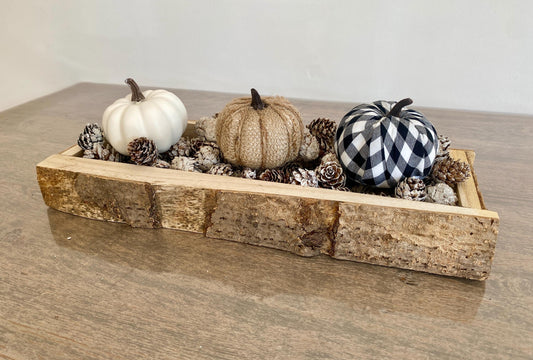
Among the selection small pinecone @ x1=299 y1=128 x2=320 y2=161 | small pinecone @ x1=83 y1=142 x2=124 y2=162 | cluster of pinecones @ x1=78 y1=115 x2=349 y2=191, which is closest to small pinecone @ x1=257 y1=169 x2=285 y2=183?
cluster of pinecones @ x1=78 y1=115 x2=349 y2=191

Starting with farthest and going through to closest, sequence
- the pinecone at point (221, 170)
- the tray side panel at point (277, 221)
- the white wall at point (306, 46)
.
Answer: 1. the white wall at point (306, 46)
2. the pinecone at point (221, 170)
3. the tray side panel at point (277, 221)

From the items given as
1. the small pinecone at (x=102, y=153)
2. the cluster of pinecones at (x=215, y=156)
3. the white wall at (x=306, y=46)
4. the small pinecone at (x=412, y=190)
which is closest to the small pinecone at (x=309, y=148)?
the cluster of pinecones at (x=215, y=156)

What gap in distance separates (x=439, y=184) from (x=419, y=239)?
11 centimetres

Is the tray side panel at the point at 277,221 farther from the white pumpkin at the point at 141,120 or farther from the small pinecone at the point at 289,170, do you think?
the white pumpkin at the point at 141,120

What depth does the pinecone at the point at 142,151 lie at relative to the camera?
31.7 inches

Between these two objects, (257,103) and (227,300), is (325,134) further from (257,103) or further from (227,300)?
(227,300)

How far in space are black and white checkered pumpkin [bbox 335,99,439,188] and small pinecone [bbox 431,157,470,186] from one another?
2 cm

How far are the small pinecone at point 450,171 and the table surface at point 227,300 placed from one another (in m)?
0.15

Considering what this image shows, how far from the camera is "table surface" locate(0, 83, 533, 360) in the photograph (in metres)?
0.58

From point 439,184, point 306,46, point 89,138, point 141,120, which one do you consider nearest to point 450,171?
point 439,184

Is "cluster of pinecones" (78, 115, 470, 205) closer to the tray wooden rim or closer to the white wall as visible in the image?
the tray wooden rim

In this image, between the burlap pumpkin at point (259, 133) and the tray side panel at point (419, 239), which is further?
the burlap pumpkin at point (259, 133)

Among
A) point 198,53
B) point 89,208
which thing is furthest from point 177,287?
point 198,53

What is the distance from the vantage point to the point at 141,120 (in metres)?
0.85
